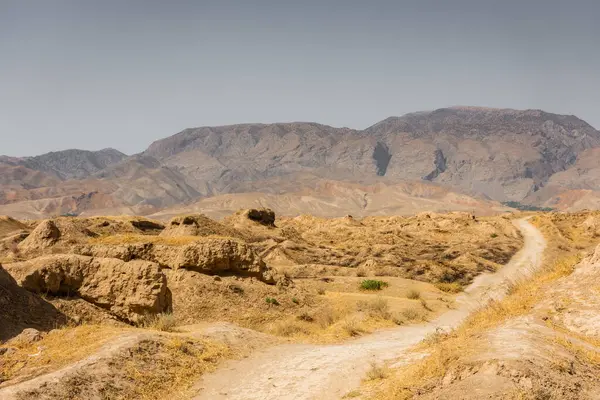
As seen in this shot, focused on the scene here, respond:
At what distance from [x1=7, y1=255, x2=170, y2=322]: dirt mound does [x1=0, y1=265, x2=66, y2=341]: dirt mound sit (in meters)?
1.37

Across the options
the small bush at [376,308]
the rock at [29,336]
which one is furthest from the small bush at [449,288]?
the rock at [29,336]

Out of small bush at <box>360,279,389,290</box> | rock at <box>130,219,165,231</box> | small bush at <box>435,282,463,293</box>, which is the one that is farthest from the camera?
rock at <box>130,219,165,231</box>

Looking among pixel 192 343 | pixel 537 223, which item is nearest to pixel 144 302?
pixel 192 343

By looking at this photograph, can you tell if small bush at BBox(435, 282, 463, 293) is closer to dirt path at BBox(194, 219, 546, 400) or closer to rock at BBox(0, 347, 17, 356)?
dirt path at BBox(194, 219, 546, 400)

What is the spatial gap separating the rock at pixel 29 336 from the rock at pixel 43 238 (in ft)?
58.9

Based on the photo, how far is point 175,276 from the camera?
20625 millimetres

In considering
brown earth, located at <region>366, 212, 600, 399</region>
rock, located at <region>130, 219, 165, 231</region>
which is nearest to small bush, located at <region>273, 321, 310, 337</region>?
brown earth, located at <region>366, 212, 600, 399</region>

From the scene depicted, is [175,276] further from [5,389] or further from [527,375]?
[527,375]

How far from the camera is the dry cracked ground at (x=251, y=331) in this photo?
324 inches

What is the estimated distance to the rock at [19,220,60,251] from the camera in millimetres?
27047

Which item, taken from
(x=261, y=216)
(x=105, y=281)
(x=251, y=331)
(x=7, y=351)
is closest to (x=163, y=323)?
(x=105, y=281)

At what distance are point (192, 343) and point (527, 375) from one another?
8.19 meters

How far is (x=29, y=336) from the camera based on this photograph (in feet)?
34.8

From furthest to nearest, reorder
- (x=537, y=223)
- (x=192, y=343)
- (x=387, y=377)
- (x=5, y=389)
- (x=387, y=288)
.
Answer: (x=537, y=223)
(x=387, y=288)
(x=192, y=343)
(x=387, y=377)
(x=5, y=389)
